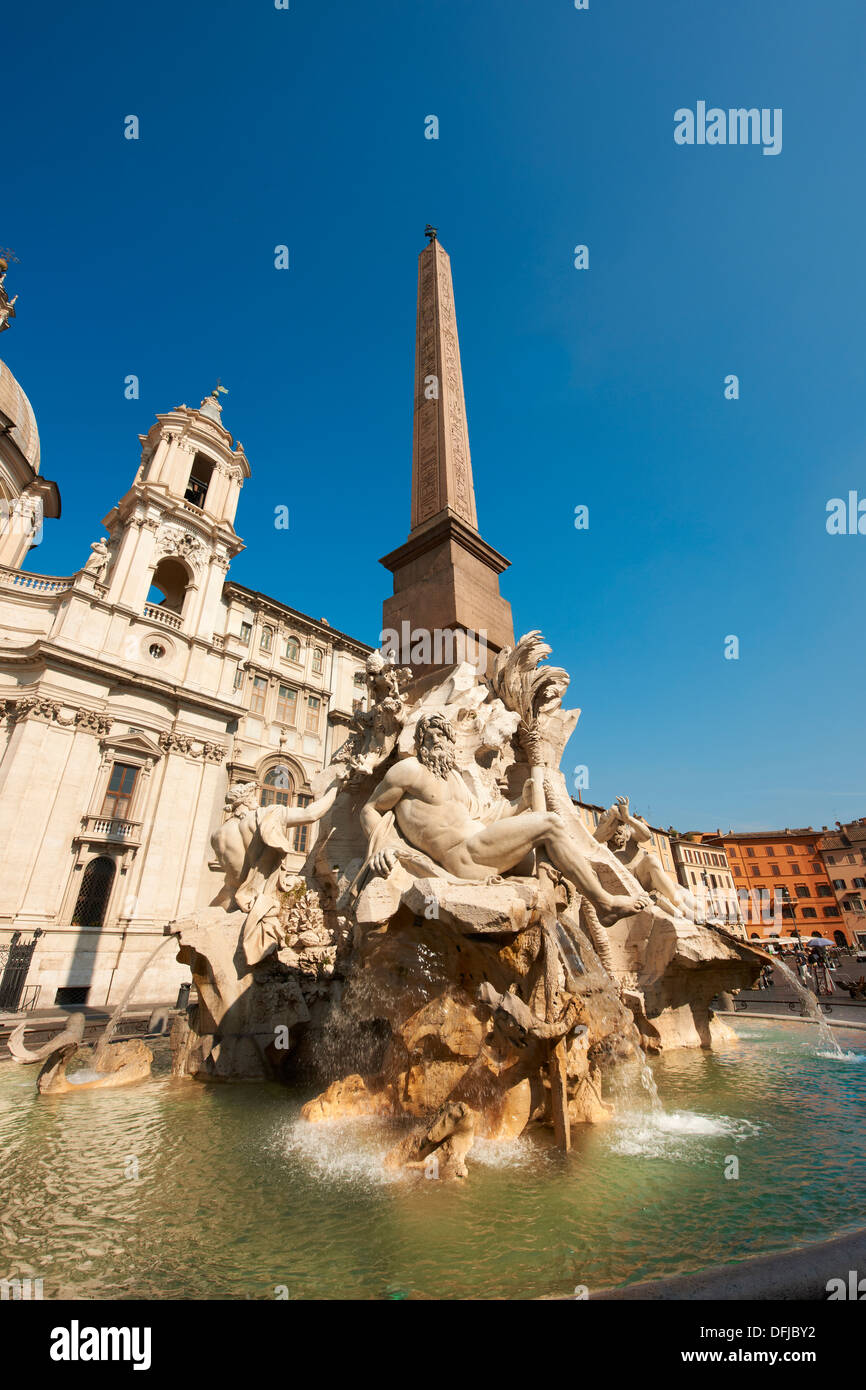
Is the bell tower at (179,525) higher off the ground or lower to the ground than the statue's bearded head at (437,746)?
higher

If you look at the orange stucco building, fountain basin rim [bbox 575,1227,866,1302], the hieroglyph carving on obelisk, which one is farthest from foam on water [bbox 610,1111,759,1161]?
the orange stucco building

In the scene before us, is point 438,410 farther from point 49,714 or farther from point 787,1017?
point 49,714

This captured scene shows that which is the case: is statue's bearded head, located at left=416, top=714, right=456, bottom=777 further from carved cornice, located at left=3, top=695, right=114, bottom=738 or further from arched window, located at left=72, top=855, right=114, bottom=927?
carved cornice, located at left=3, top=695, right=114, bottom=738

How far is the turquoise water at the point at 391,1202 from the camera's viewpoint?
8.23ft

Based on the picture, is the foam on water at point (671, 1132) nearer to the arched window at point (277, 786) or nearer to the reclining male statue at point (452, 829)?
the reclining male statue at point (452, 829)

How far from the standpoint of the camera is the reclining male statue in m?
4.63

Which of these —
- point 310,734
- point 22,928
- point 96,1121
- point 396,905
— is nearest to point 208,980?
point 96,1121

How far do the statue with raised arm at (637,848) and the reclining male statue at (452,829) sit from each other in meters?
2.72

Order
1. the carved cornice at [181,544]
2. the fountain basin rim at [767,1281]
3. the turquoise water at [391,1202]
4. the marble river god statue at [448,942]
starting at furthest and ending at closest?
1. the carved cornice at [181,544]
2. the marble river god statue at [448,942]
3. the turquoise water at [391,1202]
4. the fountain basin rim at [767,1281]

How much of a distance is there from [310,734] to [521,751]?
76.0 ft

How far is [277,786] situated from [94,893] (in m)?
8.40

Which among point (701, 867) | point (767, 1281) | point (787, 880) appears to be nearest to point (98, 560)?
point (767, 1281)

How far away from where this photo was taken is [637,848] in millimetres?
7879

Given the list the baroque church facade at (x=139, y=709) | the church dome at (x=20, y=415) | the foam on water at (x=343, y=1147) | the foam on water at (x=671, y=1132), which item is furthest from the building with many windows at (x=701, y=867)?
the church dome at (x=20, y=415)
